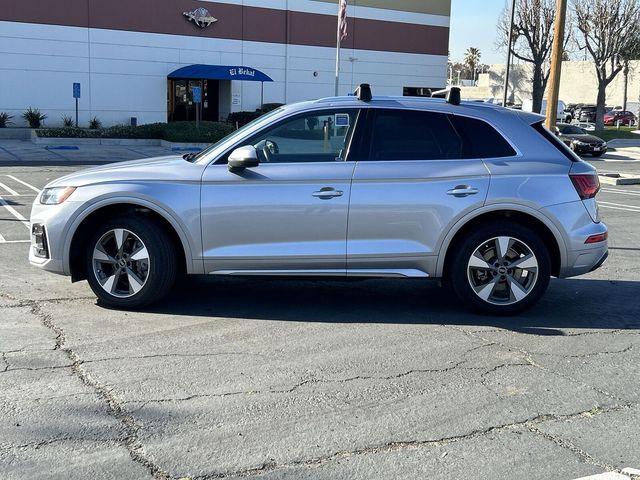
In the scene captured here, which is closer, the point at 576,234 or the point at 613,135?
the point at 576,234

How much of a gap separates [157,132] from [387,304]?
2430cm

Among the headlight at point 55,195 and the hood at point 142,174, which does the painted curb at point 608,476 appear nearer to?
the hood at point 142,174

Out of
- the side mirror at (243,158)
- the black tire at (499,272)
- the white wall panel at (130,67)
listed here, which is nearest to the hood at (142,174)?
the side mirror at (243,158)

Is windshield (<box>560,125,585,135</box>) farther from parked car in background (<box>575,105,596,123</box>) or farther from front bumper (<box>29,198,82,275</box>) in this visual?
parked car in background (<box>575,105,596,123</box>)

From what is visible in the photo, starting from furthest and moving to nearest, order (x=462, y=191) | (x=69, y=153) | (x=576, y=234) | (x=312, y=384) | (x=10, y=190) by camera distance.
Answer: (x=69, y=153), (x=10, y=190), (x=576, y=234), (x=462, y=191), (x=312, y=384)

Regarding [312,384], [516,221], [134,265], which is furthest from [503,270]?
[134,265]

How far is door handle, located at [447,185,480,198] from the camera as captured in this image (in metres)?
5.81

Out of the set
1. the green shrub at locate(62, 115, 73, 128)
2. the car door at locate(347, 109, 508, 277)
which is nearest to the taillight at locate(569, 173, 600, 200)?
the car door at locate(347, 109, 508, 277)

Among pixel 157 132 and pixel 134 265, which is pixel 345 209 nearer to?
pixel 134 265

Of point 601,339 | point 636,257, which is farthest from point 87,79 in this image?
point 601,339

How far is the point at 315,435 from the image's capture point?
12.5ft

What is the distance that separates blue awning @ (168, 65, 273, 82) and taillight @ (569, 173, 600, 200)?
30.0m

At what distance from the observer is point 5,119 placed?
99.8 ft

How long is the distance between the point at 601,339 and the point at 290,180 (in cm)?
283
